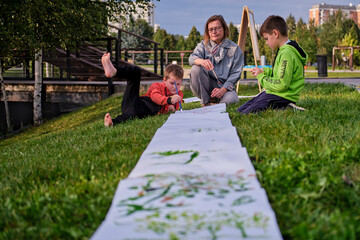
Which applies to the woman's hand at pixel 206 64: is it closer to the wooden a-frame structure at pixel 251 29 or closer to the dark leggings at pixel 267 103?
the dark leggings at pixel 267 103

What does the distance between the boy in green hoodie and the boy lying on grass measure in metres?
1.21

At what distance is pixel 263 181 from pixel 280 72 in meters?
2.41

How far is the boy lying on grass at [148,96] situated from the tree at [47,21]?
4.23 metres

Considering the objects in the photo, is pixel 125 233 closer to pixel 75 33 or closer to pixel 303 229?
pixel 303 229

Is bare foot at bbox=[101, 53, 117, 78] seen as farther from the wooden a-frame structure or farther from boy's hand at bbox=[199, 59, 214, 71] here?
the wooden a-frame structure

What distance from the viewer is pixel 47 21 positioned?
425 inches

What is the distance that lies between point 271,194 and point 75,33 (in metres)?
9.79

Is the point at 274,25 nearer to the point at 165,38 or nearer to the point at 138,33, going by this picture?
the point at 165,38

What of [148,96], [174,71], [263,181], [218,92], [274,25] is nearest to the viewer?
[263,181]

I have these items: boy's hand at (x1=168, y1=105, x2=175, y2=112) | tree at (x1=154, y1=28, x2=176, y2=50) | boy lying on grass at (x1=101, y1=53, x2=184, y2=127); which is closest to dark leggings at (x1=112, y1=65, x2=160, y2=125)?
boy lying on grass at (x1=101, y1=53, x2=184, y2=127)

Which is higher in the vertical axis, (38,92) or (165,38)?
(165,38)

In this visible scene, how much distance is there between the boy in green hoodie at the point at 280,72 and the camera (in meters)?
4.34

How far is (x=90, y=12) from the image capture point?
1120 centimetres

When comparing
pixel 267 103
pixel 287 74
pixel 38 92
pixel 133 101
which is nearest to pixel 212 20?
pixel 133 101
